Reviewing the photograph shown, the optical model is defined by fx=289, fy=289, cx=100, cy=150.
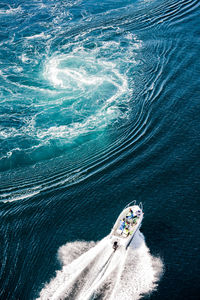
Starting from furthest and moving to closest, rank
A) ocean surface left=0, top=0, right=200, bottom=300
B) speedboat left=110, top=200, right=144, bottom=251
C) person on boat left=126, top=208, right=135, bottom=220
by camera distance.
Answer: person on boat left=126, top=208, right=135, bottom=220 → speedboat left=110, top=200, right=144, bottom=251 → ocean surface left=0, top=0, right=200, bottom=300

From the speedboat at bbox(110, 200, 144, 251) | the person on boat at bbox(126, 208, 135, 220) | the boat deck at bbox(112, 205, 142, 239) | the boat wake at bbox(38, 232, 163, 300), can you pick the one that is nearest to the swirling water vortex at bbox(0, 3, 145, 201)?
the boat deck at bbox(112, 205, 142, 239)

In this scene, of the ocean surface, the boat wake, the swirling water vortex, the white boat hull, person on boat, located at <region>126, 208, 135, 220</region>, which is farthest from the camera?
the swirling water vortex

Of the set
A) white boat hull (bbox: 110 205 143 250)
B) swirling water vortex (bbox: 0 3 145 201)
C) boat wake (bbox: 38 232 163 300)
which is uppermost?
swirling water vortex (bbox: 0 3 145 201)

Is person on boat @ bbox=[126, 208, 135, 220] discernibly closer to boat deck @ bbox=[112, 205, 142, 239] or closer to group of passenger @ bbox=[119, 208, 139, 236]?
group of passenger @ bbox=[119, 208, 139, 236]

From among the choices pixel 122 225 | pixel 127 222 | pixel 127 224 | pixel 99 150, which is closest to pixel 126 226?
pixel 127 224

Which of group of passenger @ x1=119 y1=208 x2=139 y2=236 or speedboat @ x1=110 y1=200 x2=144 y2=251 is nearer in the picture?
speedboat @ x1=110 y1=200 x2=144 y2=251

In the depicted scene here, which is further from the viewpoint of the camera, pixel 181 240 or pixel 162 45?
pixel 162 45

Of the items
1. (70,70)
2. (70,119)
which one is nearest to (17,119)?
(70,119)

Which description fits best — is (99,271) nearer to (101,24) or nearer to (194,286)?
(194,286)
